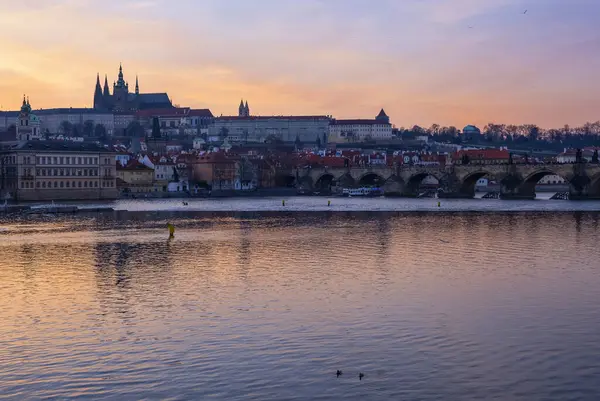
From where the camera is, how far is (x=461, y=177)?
87875 millimetres

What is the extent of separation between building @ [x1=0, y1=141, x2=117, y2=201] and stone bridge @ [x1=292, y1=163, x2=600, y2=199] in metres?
28.9

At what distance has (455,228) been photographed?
42188mm

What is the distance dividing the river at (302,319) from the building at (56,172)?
42.0 meters

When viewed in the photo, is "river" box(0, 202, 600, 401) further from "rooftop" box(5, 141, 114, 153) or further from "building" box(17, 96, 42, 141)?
"building" box(17, 96, 42, 141)

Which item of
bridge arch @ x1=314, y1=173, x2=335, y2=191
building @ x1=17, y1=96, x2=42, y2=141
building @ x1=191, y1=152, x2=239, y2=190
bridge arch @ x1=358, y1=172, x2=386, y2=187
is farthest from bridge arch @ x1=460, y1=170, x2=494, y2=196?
building @ x1=17, y1=96, x2=42, y2=141

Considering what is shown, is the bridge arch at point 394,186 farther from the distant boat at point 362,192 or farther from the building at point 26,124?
the building at point 26,124

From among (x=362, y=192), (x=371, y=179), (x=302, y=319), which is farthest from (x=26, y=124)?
(x=302, y=319)

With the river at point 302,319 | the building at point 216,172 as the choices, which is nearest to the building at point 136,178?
the building at point 216,172

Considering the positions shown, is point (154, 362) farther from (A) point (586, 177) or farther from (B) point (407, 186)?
(B) point (407, 186)

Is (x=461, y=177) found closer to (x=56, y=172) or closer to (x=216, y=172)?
(x=216, y=172)

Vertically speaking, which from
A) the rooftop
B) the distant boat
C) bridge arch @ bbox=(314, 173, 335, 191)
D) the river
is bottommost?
the river

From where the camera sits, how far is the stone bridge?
7594 centimetres

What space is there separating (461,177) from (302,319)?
7183cm

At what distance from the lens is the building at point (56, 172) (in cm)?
7600
